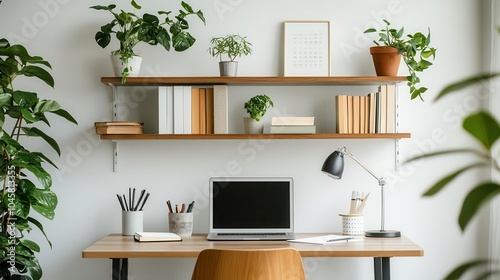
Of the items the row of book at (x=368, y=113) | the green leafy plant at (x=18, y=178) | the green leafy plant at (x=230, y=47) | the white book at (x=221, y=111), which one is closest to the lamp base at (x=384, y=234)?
the row of book at (x=368, y=113)

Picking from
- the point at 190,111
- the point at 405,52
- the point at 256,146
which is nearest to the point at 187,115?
the point at 190,111

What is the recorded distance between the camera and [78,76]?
3.47m

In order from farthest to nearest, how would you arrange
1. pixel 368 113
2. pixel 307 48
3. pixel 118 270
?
pixel 307 48
pixel 368 113
pixel 118 270

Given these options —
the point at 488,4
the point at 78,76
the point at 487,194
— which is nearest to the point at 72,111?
the point at 78,76

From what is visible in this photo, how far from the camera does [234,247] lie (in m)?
2.94

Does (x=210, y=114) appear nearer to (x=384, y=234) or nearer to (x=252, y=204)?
(x=252, y=204)

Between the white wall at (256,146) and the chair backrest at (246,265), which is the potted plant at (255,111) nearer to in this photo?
the white wall at (256,146)

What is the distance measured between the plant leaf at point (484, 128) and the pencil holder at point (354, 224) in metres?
2.74

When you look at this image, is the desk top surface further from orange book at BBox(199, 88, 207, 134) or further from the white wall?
orange book at BBox(199, 88, 207, 134)

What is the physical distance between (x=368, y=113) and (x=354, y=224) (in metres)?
0.55

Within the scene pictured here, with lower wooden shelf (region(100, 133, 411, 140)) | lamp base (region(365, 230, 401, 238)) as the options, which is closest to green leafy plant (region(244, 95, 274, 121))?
lower wooden shelf (region(100, 133, 411, 140))

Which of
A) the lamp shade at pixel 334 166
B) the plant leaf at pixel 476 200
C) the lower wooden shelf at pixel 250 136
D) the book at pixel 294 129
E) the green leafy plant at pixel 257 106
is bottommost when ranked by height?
the lamp shade at pixel 334 166

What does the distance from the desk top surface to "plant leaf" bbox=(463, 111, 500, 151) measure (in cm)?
225

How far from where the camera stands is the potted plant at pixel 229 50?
330 cm
